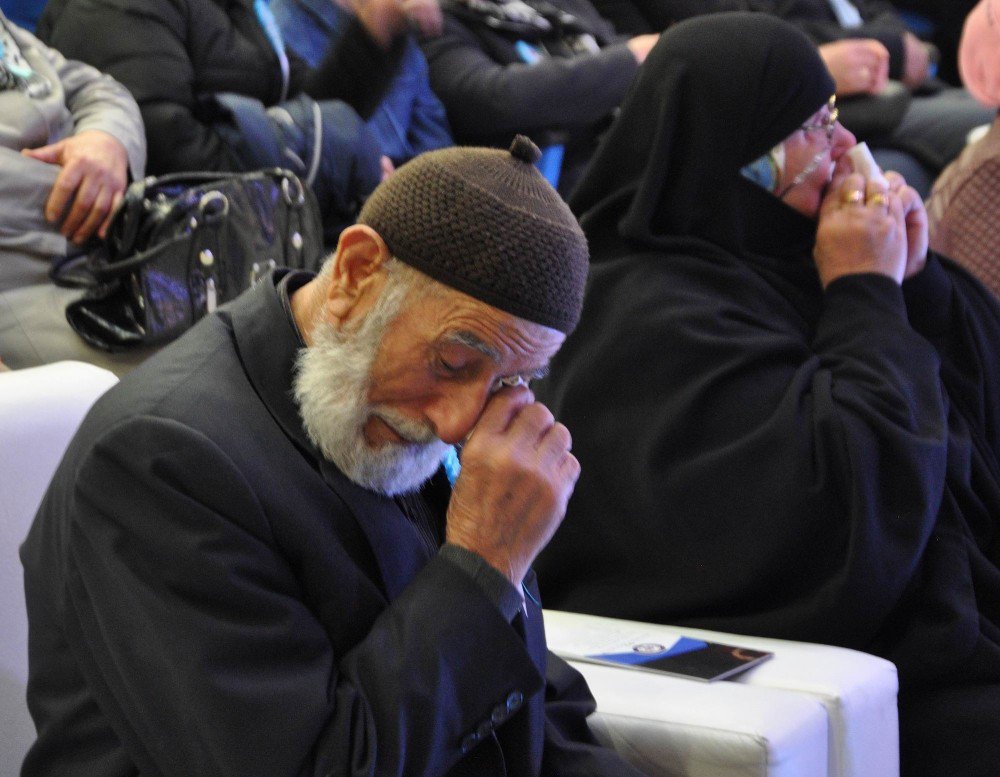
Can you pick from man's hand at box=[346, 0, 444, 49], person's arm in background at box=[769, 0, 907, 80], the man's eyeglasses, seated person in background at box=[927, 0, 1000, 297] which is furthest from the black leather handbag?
person's arm in background at box=[769, 0, 907, 80]

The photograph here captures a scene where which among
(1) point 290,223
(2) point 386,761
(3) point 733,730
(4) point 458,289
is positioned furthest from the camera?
(1) point 290,223

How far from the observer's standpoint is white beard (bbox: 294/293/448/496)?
61.2 inches

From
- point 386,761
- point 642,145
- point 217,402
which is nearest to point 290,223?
point 642,145

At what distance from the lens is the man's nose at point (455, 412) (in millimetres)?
1578

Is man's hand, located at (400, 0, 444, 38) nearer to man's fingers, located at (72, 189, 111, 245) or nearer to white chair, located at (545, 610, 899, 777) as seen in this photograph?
man's fingers, located at (72, 189, 111, 245)

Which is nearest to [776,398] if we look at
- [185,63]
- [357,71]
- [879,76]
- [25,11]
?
[357,71]

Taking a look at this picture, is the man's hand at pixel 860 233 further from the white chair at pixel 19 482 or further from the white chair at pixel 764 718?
the white chair at pixel 19 482

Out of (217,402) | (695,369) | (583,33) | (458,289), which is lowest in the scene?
(583,33)

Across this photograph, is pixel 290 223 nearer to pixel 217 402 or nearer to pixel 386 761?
pixel 217 402

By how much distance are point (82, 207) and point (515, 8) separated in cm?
203

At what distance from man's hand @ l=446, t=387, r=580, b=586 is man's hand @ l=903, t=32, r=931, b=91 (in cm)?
413

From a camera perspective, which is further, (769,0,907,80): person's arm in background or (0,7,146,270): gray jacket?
(769,0,907,80): person's arm in background

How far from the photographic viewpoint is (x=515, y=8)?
440 cm

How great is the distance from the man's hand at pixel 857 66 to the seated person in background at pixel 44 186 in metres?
2.61
